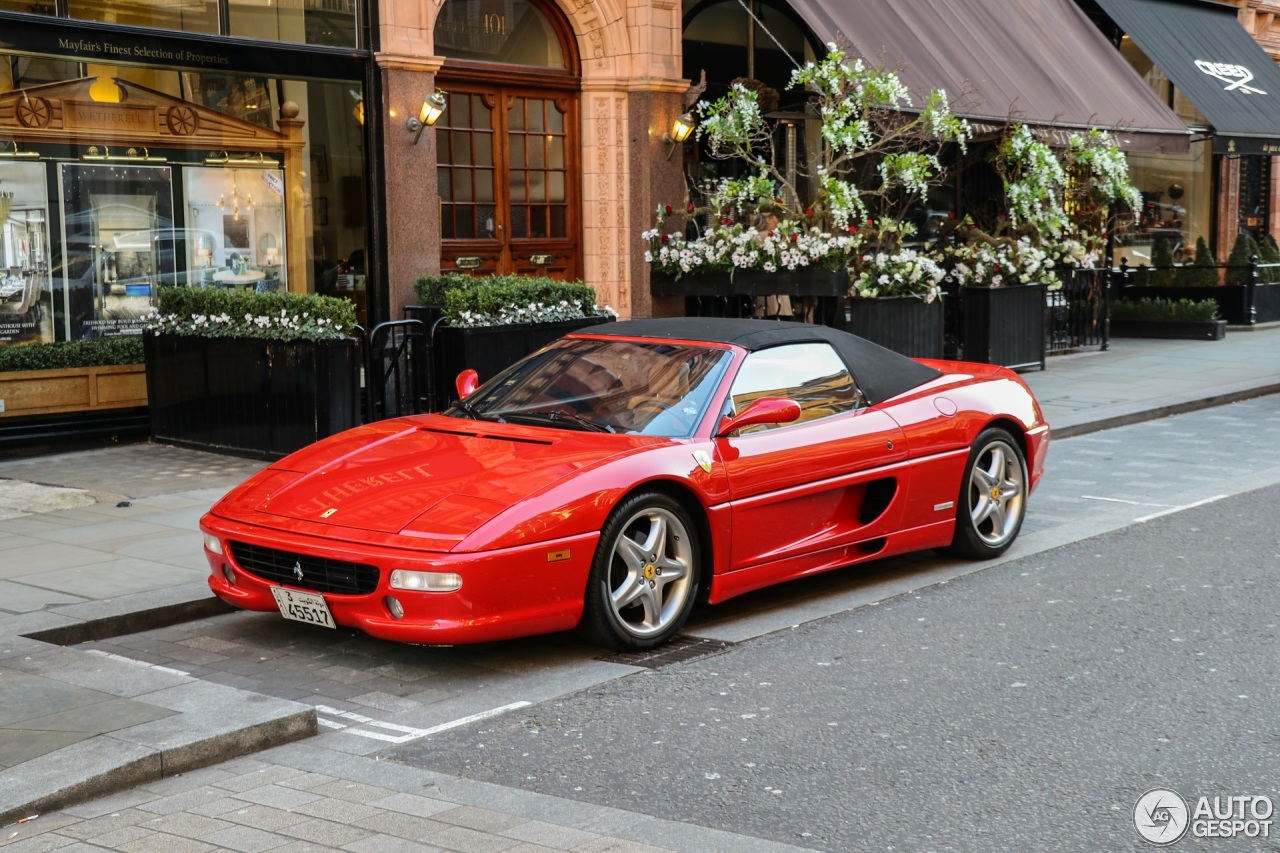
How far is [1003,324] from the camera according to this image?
55.2 feet

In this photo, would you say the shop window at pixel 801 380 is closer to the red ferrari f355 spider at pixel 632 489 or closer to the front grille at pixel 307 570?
the red ferrari f355 spider at pixel 632 489

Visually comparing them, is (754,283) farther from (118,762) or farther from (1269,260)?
(1269,260)

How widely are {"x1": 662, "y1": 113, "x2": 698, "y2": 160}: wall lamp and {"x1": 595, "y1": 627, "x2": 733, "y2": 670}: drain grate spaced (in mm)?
10383

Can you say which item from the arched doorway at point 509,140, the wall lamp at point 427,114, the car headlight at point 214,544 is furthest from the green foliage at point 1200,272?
the car headlight at point 214,544

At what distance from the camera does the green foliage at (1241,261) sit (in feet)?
75.8

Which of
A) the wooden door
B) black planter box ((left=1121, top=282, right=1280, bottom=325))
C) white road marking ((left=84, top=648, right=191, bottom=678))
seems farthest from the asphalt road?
black planter box ((left=1121, top=282, right=1280, bottom=325))

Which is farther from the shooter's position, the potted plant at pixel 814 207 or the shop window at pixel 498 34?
the shop window at pixel 498 34

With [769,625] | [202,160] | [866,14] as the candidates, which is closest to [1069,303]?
[866,14]

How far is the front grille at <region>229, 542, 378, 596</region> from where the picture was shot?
19.6 ft

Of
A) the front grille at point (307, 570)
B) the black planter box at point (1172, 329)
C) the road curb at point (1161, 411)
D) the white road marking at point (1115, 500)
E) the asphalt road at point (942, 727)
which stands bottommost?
the asphalt road at point (942, 727)

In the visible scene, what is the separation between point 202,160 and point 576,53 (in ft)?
15.1

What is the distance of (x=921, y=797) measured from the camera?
15.5 ft

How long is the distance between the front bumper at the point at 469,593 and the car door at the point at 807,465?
3.25 ft

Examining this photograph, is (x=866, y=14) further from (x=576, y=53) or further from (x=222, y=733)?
(x=222, y=733)
